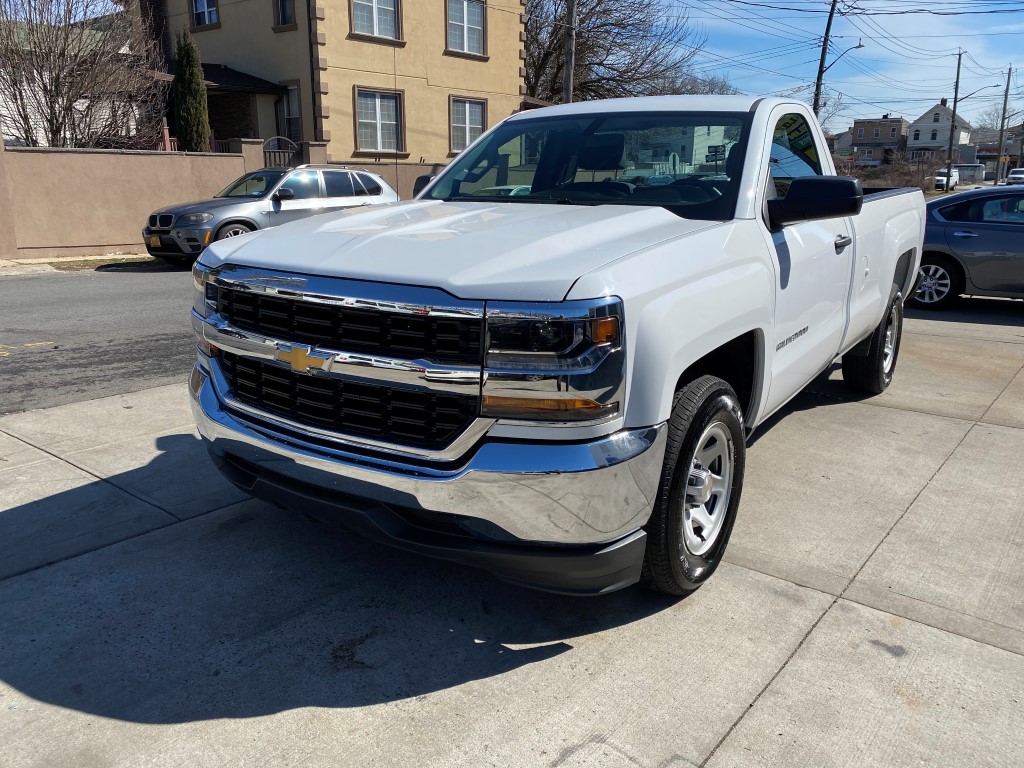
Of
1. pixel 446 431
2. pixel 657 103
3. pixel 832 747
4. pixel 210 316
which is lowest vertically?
pixel 832 747

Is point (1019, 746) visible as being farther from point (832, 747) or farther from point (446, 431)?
point (446, 431)

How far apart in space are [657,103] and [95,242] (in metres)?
16.0

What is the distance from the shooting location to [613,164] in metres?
4.31

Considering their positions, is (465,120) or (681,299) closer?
(681,299)

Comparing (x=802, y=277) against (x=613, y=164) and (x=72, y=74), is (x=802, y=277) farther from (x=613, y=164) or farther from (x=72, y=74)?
(x=72, y=74)

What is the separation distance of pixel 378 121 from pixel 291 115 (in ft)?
7.88

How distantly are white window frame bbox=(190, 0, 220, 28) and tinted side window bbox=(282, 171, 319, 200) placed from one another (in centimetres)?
1248

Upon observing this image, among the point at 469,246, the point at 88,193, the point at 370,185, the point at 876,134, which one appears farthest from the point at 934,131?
the point at 469,246

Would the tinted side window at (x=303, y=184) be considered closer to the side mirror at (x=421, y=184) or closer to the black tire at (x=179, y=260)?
the black tire at (x=179, y=260)

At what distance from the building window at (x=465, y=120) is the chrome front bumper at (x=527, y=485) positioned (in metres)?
24.5

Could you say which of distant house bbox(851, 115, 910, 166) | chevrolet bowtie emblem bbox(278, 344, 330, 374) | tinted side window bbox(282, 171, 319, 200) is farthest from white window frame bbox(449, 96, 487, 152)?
distant house bbox(851, 115, 910, 166)

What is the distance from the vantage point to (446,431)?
2.75 m

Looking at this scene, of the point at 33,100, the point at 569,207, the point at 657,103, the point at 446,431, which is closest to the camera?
the point at 446,431

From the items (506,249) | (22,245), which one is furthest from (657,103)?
(22,245)
